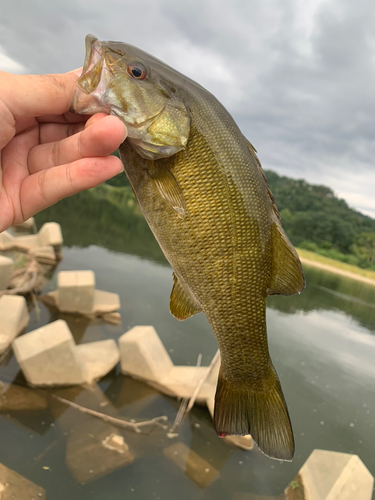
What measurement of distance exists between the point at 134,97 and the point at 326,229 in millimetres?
60328

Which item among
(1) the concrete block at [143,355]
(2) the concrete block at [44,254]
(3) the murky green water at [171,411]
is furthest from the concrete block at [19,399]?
(2) the concrete block at [44,254]

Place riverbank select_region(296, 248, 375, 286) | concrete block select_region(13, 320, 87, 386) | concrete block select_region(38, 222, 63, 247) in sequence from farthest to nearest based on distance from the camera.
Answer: riverbank select_region(296, 248, 375, 286), concrete block select_region(38, 222, 63, 247), concrete block select_region(13, 320, 87, 386)

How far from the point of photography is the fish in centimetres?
157

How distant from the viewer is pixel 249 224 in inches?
70.3

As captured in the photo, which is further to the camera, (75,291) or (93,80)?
(75,291)

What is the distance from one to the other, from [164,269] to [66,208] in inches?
769

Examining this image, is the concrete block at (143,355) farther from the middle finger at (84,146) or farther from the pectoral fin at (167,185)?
the pectoral fin at (167,185)

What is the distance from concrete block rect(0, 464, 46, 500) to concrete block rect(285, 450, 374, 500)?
4228 millimetres

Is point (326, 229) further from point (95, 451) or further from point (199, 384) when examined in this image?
point (95, 451)

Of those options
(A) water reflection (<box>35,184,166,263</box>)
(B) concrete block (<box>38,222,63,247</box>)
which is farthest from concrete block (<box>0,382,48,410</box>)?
(A) water reflection (<box>35,184,166,263</box>)

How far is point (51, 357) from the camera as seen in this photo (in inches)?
263

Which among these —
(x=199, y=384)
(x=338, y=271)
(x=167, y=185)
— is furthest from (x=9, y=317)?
(x=338, y=271)

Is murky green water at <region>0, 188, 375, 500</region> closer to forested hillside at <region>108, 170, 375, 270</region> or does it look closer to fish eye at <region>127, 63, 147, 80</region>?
fish eye at <region>127, 63, 147, 80</region>

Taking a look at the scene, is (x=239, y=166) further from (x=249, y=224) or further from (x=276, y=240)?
(x=276, y=240)
